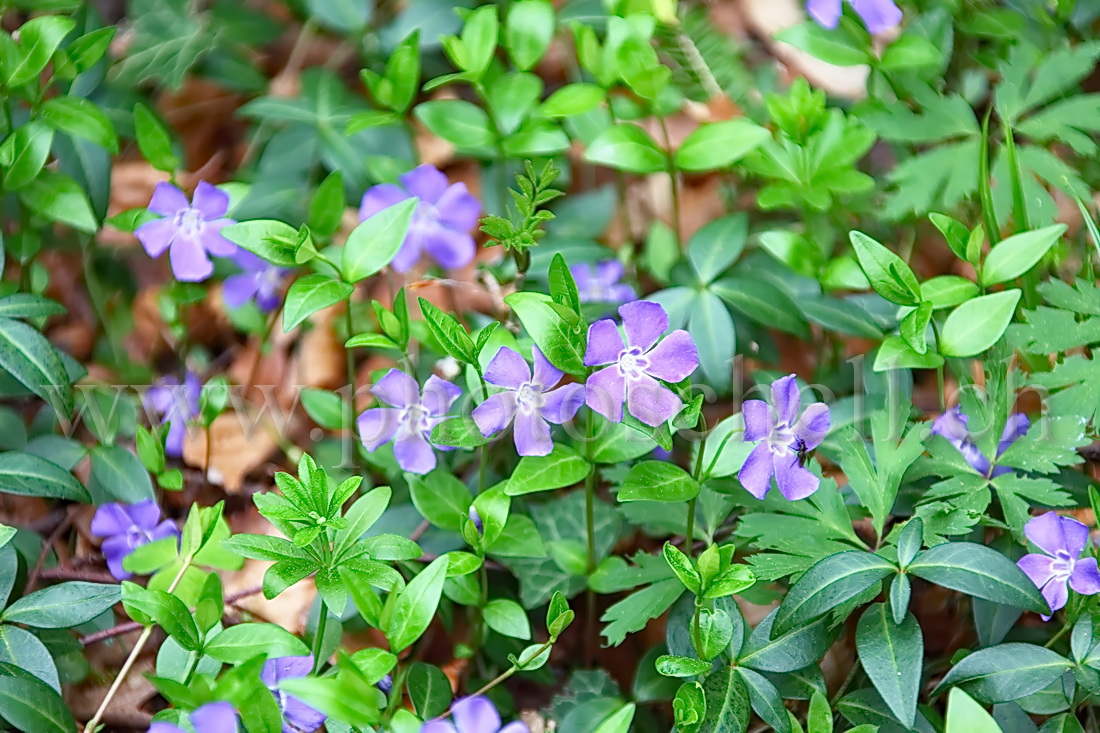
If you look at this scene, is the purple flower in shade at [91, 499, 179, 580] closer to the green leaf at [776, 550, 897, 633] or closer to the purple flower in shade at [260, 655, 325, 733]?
the purple flower in shade at [260, 655, 325, 733]

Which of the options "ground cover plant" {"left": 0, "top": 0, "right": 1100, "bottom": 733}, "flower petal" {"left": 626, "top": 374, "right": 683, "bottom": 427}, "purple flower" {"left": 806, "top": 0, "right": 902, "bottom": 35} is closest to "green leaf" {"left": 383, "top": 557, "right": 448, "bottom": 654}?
"ground cover plant" {"left": 0, "top": 0, "right": 1100, "bottom": 733}

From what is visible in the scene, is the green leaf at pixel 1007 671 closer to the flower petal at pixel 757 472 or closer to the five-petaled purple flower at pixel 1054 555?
the five-petaled purple flower at pixel 1054 555

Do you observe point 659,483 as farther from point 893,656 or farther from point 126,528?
point 126,528

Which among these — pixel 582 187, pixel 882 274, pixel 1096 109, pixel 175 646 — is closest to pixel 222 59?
pixel 582 187

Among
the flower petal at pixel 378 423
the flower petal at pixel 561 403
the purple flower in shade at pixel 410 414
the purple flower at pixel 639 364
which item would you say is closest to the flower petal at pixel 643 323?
the purple flower at pixel 639 364

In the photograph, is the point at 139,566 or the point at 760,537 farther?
the point at 139,566

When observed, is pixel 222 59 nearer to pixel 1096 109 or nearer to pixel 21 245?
pixel 21 245
